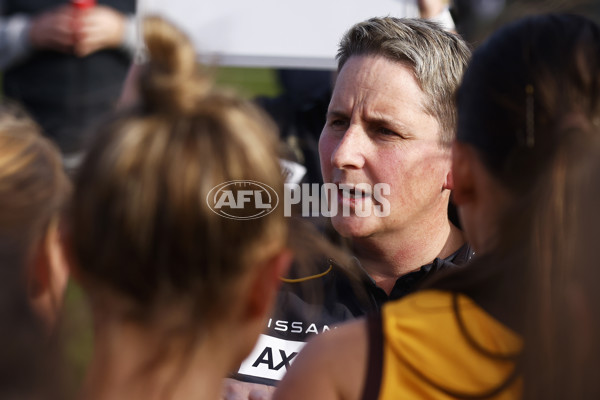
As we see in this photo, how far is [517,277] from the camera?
4.14 feet

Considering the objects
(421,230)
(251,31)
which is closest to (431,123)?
(421,230)

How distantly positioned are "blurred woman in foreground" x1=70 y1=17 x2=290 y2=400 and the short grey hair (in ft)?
4.03

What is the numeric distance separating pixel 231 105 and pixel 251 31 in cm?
277

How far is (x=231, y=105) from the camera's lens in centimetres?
117

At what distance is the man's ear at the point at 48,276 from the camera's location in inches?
51.0

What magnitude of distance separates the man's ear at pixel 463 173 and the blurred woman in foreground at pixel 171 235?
1.40 ft

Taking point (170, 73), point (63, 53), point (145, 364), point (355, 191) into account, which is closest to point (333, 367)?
point (145, 364)

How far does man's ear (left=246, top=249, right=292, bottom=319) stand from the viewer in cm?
120

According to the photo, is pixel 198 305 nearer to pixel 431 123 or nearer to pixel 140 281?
pixel 140 281

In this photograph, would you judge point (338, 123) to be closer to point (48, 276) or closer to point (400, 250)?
point (400, 250)

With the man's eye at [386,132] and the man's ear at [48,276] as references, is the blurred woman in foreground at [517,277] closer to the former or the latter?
the man's ear at [48,276]

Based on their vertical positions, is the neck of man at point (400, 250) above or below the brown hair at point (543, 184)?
below

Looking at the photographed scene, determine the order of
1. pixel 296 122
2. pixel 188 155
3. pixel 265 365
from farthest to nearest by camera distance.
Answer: pixel 296 122 < pixel 265 365 < pixel 188 155

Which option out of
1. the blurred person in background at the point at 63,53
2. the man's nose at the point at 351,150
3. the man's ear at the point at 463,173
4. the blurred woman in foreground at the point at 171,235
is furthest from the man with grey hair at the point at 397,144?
the blurred person in background at the point at 63,53
